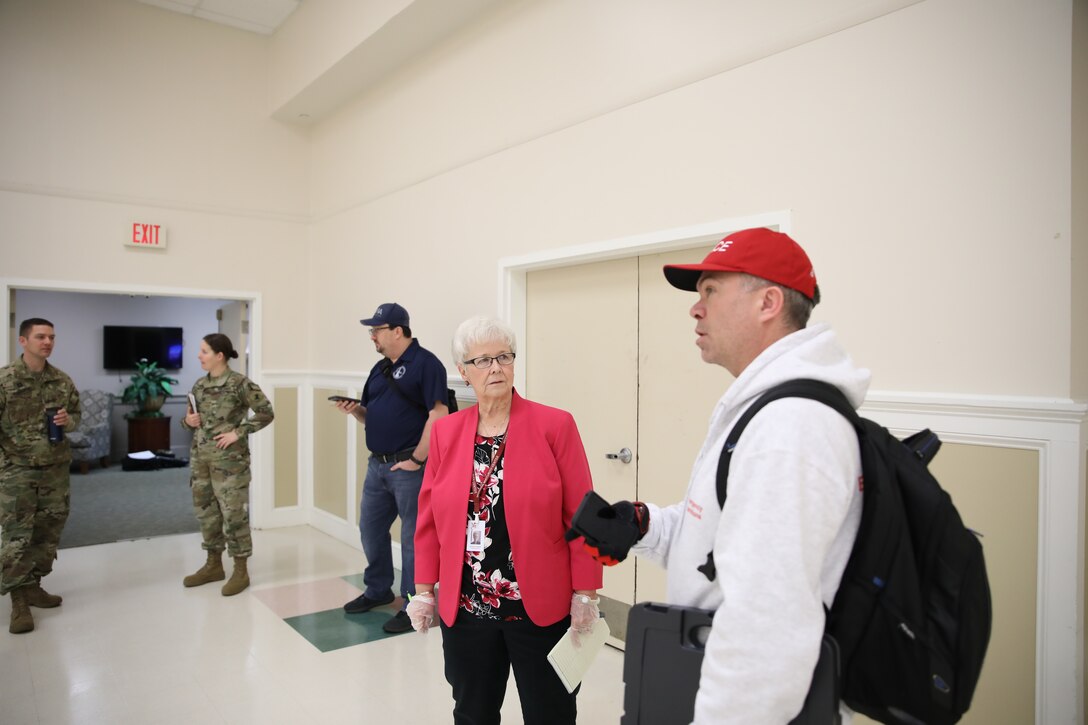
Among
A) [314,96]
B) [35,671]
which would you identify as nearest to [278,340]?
[314,96]

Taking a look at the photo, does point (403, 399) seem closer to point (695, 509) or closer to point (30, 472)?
point (30, 472)

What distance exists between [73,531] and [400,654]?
405 cm

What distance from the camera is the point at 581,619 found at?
6.50 feet

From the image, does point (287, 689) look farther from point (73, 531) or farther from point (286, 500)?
point (73, 531)

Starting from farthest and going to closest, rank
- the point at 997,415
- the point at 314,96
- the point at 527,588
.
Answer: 1. the point at 314,96
2. the point at 997,415
3. the point at 527,588

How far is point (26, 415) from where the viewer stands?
4035 millimetres

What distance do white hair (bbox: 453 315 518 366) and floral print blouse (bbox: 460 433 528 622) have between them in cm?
41

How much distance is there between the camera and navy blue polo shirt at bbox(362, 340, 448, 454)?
12.5ft

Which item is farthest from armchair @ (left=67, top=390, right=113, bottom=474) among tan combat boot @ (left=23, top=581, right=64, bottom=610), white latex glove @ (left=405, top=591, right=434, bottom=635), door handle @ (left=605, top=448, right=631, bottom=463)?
white latex glove @ (left=405, top=591, right=434, bottom=635)

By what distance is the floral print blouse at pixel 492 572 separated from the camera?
1977 millimetres

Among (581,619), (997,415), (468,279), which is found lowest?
(581,619)

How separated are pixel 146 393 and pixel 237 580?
20.3ft

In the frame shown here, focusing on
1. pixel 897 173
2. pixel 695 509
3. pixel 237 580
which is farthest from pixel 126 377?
pixel 695 509

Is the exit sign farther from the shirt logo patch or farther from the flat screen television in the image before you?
the shirt logo patch
